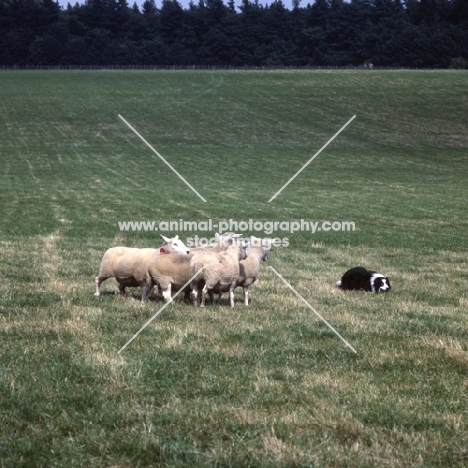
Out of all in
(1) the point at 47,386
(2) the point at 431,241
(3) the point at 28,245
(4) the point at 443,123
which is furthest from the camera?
(4) the point at 443,123

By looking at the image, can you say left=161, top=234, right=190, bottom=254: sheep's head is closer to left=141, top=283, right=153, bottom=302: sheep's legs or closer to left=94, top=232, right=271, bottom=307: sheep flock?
left=94, top=232, right=271, bottom=307: sheep flock

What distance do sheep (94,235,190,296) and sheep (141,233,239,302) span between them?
16cm

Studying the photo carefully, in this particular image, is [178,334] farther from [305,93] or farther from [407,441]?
[305,93]

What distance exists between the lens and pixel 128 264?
12.3 meters

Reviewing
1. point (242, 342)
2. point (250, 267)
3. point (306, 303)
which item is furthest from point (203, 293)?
point (242, 342)

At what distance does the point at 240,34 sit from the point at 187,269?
5710 inches

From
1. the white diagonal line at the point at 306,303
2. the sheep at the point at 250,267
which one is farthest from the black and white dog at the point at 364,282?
the sheep at the point at 250,267

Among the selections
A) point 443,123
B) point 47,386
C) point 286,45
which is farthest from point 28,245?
point 286,45

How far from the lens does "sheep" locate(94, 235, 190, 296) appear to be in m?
12.2

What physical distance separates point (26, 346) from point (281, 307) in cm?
404

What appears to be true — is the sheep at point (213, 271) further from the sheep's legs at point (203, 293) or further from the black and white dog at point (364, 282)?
the black and white dog at point (364, 282)

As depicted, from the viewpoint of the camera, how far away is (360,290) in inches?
562

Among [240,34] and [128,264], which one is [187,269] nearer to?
[128,264]

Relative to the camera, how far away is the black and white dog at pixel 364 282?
1416 centimetres
